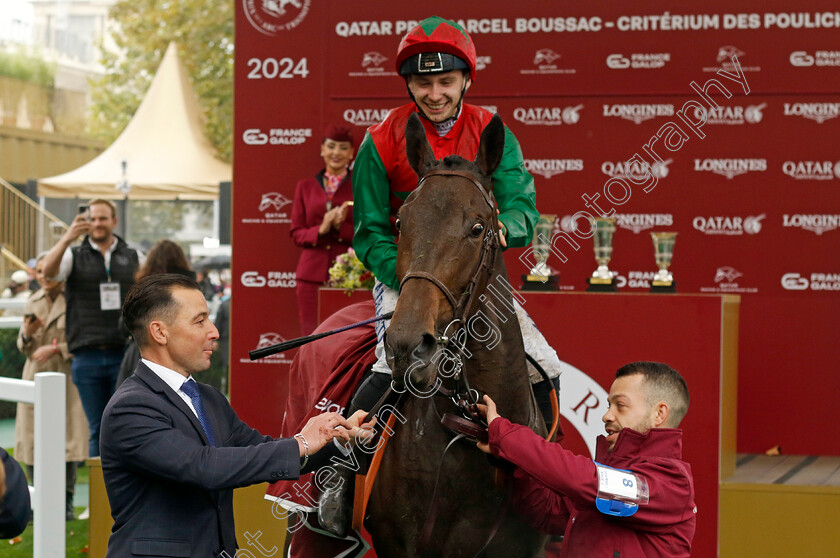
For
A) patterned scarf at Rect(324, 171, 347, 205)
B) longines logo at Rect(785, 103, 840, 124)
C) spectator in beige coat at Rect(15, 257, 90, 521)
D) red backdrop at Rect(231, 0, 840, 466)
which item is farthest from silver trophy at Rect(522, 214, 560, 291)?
spectator in beige coat at Rect(15, 257, 90, 521)

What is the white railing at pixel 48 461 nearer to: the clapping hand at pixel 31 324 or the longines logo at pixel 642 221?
the clapping hand at pixel 31 324

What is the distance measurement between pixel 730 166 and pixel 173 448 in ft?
19.7

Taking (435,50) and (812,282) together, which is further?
(812,282)

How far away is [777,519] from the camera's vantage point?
4.75 metres

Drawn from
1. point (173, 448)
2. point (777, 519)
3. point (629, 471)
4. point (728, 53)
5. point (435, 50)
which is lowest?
point (777, 519)

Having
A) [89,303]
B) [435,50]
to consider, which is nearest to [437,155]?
[435,50]

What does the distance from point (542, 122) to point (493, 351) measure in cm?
504

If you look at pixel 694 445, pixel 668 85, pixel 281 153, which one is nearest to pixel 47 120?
pixel 281 153

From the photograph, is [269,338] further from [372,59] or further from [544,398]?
[544,398]

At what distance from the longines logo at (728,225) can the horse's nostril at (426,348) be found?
5337mm

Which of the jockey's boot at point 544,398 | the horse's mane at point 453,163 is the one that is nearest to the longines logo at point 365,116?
the jockey's boot at point 544,398

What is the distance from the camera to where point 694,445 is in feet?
15.7

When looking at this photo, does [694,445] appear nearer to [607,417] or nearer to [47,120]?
[607,417]

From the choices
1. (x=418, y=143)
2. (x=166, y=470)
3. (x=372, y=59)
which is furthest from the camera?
(x=372, y=59)
